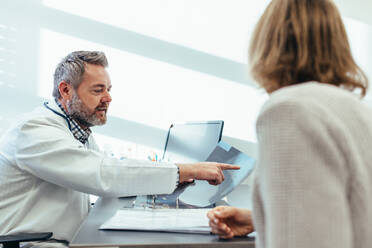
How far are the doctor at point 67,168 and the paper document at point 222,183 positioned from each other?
0.15 feet

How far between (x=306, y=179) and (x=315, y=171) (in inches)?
0.6

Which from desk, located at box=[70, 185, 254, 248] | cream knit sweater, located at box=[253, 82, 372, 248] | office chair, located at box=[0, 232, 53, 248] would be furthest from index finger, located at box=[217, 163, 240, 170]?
cream knit sweater, located at box=[253, 82, 372, 248]

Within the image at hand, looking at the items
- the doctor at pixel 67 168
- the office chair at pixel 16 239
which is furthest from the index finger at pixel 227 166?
the office chair at pixel 16 239

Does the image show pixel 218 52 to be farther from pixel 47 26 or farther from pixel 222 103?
pixel 47 26

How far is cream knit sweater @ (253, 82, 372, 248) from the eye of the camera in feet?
1.63

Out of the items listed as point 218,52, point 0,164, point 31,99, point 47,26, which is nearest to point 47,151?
point 0,164

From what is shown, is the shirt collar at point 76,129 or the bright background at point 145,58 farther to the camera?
the bright background at point 145,58

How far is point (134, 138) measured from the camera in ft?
7.92

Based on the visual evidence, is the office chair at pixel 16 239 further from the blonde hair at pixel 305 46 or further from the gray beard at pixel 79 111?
the blonde hair at pixel 305 46

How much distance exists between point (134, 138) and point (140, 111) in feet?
0.59

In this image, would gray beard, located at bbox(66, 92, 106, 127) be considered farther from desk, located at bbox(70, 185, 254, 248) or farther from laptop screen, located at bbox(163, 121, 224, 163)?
desk, located at bbox(70, 185, 254, 248)

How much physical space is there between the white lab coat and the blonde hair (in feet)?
2.23

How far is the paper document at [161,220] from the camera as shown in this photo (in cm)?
95

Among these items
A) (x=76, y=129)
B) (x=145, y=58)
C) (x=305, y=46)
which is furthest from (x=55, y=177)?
(x=145, y=58)
